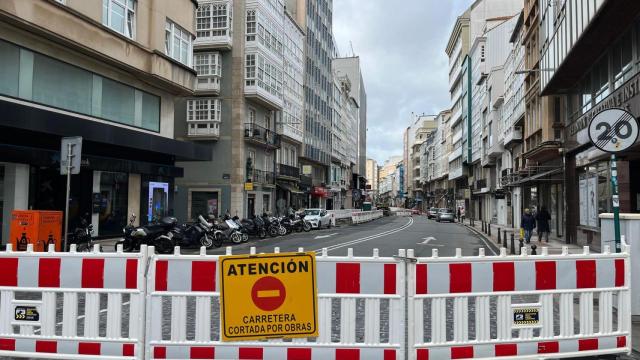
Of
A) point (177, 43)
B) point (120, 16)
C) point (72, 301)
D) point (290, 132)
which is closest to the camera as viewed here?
point (72, 301)

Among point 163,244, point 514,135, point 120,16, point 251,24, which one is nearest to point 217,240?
point 163,244

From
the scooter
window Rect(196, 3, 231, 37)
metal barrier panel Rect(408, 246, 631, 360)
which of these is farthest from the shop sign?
window Rect(196, 3, 231, 37)

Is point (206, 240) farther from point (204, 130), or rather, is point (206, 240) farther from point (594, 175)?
point (204, 130)

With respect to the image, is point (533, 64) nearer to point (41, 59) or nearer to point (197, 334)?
point (41, 59)

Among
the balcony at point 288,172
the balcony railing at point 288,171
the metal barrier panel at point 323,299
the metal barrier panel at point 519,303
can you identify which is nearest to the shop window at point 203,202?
the balcony at point 288,172

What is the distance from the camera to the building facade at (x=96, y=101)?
16938 millimetres

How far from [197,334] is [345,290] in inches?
53.7

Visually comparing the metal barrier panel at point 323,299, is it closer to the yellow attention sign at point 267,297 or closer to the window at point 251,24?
the yellow attention sign at point 267,297

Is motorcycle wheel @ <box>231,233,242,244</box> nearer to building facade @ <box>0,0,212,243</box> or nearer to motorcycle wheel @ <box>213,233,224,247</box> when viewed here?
motorcycle wheel @ <box>213,233,224,247</box>

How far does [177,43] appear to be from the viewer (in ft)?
87.8

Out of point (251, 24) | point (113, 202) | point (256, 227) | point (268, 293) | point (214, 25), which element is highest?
point (251, 24)

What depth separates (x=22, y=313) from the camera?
480 cm

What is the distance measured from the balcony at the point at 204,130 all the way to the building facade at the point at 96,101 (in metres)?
11.4

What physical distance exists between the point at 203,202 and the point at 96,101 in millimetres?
19629
